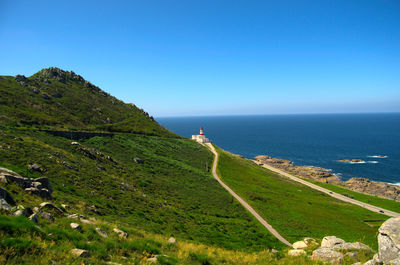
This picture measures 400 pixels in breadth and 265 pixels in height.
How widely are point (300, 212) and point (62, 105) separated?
264 feet

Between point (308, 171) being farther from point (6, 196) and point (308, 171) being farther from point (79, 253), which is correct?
point (6, 196)

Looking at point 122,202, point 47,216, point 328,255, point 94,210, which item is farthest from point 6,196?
point 328,255

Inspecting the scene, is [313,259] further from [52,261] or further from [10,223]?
[10,223]

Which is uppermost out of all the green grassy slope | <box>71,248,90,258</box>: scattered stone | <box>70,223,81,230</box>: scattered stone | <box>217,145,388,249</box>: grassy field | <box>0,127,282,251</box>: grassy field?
the green grassy slope

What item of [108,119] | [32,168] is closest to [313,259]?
[32,168]

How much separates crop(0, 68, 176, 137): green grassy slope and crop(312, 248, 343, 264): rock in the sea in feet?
187

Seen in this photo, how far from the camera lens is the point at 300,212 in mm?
44688

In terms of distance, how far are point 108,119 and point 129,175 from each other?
53112mm

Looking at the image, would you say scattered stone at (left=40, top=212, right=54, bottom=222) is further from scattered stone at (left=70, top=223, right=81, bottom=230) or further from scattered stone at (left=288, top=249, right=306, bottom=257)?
scattered stone at (left=288, top=249, right=306, bottom=257)

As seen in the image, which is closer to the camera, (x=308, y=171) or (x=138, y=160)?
(x=138, y=160)

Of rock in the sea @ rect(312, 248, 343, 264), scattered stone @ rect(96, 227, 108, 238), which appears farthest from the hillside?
rock in the sea @ rect(312, 248, 343, 264)

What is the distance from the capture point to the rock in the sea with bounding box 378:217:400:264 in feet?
34.4

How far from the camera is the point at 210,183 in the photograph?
172ft

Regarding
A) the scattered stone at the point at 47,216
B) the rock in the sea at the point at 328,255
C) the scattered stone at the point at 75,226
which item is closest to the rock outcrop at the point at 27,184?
the scattered stone at the point at 47,216
